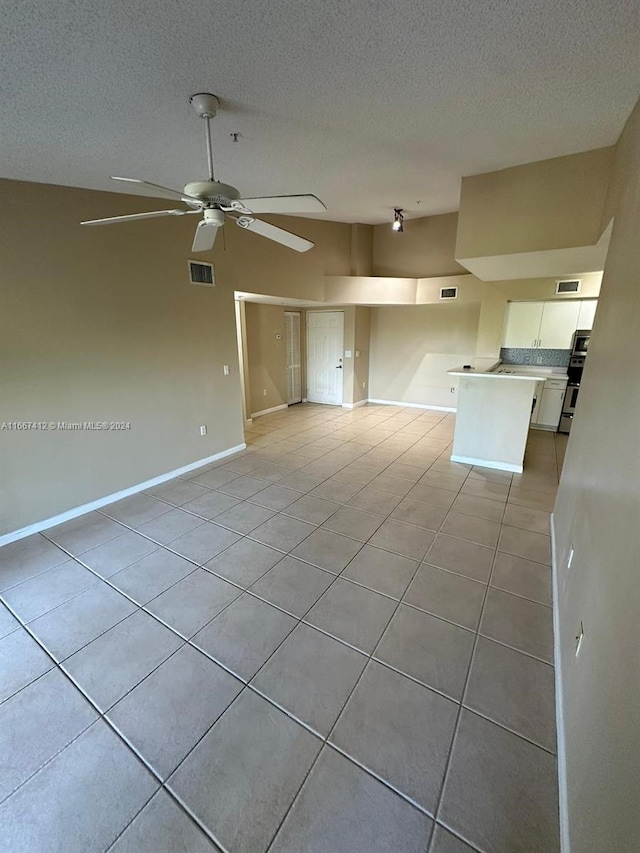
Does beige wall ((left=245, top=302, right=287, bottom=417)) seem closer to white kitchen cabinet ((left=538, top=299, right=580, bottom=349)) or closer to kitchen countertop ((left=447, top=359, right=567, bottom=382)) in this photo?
kitchen countertop ((left=447, top=359, right=567, bottom=382))

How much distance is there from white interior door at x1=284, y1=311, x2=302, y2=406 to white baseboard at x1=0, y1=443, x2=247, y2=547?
10.0 ft

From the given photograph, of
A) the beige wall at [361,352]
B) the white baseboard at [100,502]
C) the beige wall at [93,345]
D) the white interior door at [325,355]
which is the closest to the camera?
the beige wall at [93,345]

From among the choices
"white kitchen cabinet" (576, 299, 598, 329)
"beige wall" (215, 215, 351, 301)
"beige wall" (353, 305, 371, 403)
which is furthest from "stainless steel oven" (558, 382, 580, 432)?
"beige wall" (215, 215, 351, 301)

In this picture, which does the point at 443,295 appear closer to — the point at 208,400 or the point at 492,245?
the point at 492,245

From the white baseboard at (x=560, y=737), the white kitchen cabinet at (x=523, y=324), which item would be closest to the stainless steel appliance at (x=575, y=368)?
the white kitchen cabinet at (x=523, y=324)

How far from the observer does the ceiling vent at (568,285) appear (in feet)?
17.0

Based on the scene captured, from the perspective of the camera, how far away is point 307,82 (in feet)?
6.01

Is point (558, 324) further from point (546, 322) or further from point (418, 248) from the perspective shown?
point (418, 248)

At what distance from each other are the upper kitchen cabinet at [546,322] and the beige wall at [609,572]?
137 inches

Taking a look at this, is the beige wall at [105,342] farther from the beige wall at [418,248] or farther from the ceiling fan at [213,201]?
the beige wall at [418,248]

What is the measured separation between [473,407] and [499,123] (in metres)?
2.80

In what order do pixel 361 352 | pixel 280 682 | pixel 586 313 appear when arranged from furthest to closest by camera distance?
1. pixel 361 352
2. pixel 586 313
3. pixel 280 682

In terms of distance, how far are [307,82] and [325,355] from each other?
5.64 m

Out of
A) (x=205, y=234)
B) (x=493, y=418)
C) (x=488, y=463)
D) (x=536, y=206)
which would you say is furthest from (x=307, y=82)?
(x=488, y=463)
